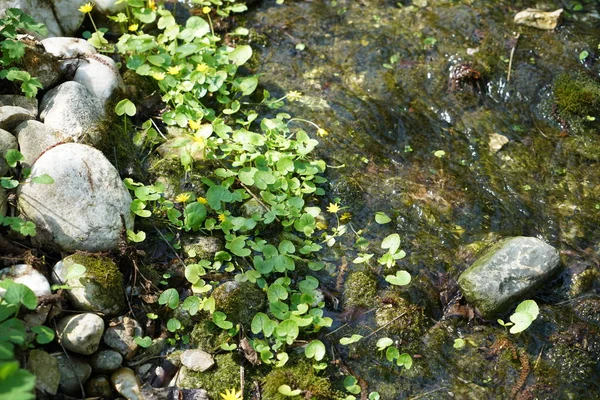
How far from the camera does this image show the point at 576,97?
6.17 m

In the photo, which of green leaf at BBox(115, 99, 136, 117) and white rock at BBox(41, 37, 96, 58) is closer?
green leaf at BBox(115, 99, 136, 117)

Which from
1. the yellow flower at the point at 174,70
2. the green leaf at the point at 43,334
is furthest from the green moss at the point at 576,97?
the green leaf at the point at 43,334

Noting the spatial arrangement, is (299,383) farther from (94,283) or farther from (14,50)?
(14,50)

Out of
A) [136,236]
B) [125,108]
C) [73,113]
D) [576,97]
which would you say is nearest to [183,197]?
[136,236]

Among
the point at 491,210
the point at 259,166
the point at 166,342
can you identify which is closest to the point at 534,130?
the point at 491,210

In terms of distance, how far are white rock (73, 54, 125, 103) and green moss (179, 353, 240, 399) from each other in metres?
2.46

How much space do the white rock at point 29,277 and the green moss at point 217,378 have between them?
104 centimetres

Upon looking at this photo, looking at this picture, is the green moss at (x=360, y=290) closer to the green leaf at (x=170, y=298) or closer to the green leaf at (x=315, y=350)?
the green leaf at (x=315, y=350)

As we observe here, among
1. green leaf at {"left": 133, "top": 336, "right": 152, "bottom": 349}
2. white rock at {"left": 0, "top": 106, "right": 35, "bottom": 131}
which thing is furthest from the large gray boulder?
white rock at {"left": 0, "top": 106, "right": 35, "bottom": 131}

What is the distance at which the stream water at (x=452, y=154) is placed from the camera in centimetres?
443

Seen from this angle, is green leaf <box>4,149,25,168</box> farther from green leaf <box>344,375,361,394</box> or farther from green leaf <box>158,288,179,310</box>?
green leaf <box>344,375,361,394</box>

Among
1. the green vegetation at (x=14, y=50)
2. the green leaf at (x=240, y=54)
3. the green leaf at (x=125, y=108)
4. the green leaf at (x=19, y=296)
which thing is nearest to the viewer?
the green leaf at (x=19, y=296)

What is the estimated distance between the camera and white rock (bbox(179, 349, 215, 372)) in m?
4.09

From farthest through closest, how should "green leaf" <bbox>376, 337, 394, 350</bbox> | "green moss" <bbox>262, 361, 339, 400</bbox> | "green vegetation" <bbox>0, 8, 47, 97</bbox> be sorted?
"green vegetation" <bbox>0, 8, 47, 97</bbox> < "green leaf" <bbox>376, 337, 394, 350</bbox> < "green moss" <bbox>262, 361, 339, 400</bbox>
